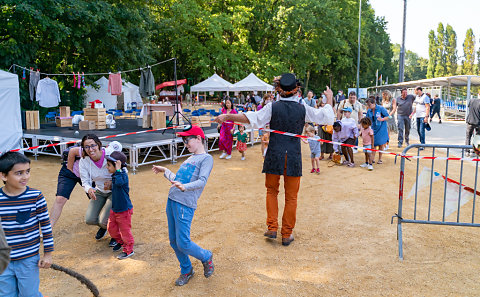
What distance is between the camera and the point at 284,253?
4555mm

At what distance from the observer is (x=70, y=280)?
3.95 metres

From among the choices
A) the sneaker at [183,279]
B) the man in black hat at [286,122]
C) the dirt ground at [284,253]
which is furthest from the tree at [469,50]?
the sneaker at [183,279]

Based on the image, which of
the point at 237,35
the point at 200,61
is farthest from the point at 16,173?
the point at 237,35

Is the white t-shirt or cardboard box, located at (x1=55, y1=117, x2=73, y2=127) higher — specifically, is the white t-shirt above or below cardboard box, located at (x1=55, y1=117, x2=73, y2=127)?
above

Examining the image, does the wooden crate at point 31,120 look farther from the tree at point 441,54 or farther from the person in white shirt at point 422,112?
the tree at point 441,54

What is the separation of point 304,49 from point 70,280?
32.9 meters

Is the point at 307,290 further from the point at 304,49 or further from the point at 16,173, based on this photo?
the point at 304,49

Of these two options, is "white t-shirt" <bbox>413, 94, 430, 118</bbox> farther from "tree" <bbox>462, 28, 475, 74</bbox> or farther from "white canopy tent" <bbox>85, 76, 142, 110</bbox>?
"tree" <bbox>462, 28, 475, 74</bbox>

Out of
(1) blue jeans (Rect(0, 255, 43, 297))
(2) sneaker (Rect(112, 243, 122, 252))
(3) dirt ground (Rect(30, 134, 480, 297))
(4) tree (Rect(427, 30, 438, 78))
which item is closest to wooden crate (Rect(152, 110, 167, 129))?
(3) dirt ground (Rect(30, 134, 480, 297))

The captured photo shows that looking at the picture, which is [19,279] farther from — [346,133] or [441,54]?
[441,54]

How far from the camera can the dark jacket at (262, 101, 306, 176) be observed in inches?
181

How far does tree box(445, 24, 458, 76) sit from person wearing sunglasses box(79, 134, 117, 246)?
79923 millimetres

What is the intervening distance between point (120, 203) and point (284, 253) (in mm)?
2004

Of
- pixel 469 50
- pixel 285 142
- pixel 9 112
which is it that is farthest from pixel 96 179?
pixel 469 50
